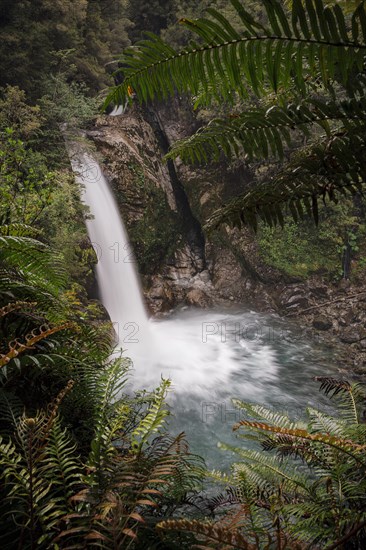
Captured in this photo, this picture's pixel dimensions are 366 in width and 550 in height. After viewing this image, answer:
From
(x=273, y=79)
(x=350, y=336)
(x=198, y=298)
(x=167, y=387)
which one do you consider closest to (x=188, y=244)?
(x=198, y=298)

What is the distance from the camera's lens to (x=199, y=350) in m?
7.73

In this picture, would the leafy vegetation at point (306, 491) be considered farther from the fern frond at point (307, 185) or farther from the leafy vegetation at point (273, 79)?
the leafy vegetation at point (273, 79)

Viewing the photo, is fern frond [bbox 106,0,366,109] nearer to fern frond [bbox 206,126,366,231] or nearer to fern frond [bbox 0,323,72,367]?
fern frond [bbox 206,126,366,231]

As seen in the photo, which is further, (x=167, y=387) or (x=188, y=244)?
(x=188, y=244)

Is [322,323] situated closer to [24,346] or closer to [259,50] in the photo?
[259,50]

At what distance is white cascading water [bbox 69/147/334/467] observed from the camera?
17.8ft

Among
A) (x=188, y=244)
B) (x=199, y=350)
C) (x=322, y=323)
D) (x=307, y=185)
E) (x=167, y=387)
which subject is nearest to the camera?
(x=307, y=185)

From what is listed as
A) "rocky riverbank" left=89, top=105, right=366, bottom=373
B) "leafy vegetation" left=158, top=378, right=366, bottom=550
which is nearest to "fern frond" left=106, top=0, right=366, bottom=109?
"leafy vegetation" left=158, top=378, right=366, bottom=550

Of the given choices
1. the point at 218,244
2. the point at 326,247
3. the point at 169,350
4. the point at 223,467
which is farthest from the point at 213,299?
the point at 223,467

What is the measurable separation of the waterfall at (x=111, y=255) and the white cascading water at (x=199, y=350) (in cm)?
3

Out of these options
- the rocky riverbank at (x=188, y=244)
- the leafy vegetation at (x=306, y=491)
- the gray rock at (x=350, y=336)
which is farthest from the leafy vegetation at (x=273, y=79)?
the rocky riverbank at (x=188, y=244)

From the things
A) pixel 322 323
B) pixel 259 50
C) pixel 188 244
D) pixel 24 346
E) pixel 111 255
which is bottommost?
pixel 322 323

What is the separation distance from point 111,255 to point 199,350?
3450 millimetres

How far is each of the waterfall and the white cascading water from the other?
0.03 meters
